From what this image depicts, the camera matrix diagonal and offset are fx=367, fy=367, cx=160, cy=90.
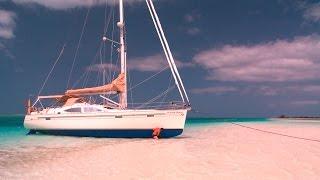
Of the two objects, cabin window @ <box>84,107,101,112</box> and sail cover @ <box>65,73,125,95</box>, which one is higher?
sail cover @ <box>65,73,125,95</box>

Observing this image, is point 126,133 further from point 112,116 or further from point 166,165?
point 166,165

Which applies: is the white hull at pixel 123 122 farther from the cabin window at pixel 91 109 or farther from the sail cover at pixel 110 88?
the sail cover at pixel 110 88

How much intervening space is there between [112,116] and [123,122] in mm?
872

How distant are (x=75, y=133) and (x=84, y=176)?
54.4 feet

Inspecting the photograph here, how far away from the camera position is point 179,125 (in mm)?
24609

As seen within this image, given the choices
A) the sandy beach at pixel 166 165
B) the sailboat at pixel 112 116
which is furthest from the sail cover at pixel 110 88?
the sandy beach at pixel 166 165

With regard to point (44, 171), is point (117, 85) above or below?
above

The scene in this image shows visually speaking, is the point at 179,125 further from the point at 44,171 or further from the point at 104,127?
the point at 44,171

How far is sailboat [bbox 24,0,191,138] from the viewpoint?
2439cm

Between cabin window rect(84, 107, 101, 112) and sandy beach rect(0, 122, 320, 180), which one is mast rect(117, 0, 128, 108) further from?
sandy beach rect(0, 122, 320, 180)

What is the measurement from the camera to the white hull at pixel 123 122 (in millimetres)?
24281

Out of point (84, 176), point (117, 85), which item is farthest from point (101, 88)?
point (84, 176)

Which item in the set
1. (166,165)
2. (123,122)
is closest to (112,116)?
(123,122)

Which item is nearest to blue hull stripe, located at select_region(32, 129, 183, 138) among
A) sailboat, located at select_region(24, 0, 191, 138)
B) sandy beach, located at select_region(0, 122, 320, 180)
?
sailboat, located at select_region(24, 0, 191, 138)
